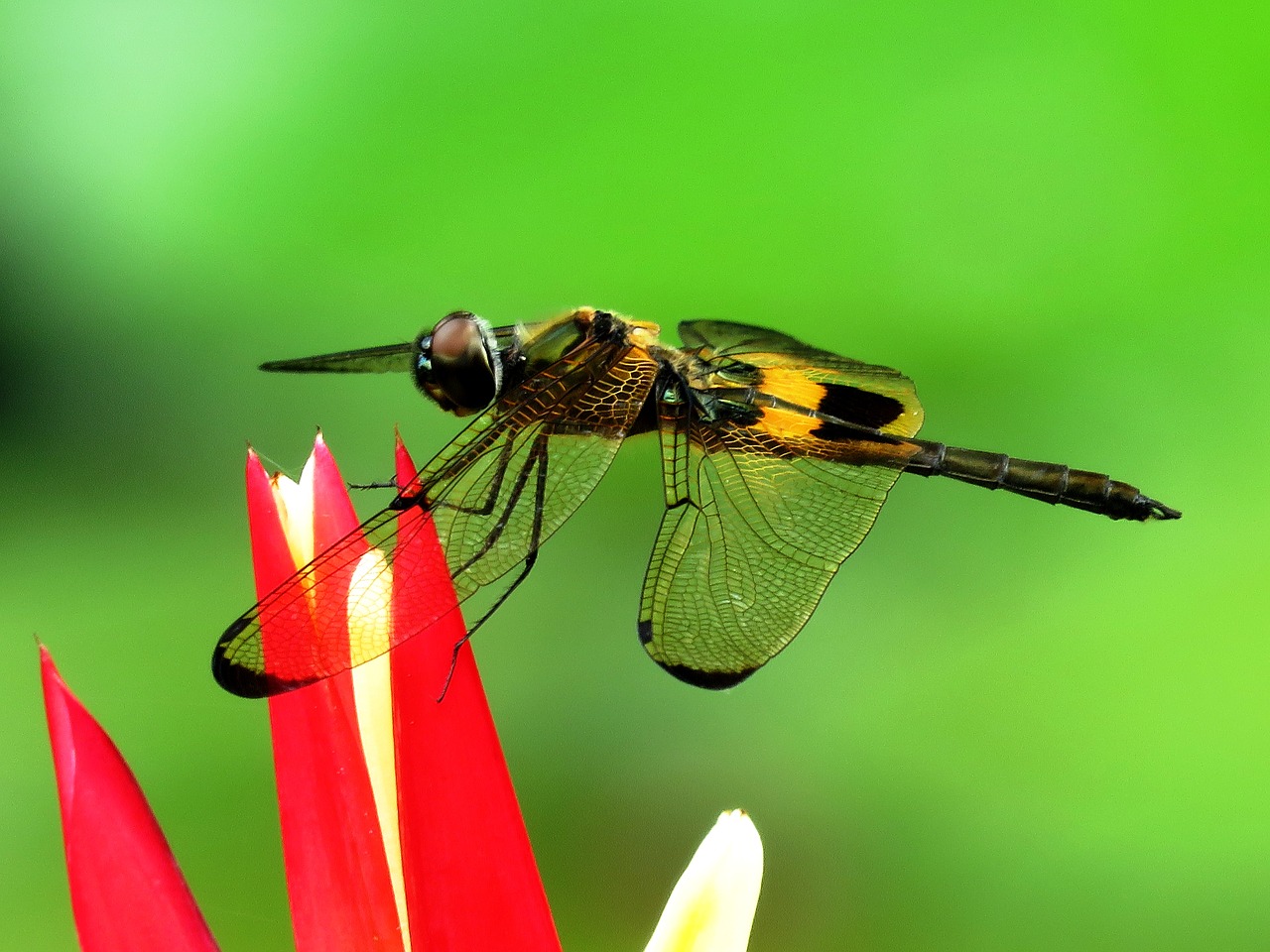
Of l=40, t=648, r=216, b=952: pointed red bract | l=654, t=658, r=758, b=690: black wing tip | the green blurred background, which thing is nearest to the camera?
l=40, t=648, r=216, b=952: pointed red bract

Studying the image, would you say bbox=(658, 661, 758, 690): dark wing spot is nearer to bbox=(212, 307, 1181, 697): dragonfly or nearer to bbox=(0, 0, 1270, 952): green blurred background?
bbox=(212, 307, 1181, 697): dragonfly

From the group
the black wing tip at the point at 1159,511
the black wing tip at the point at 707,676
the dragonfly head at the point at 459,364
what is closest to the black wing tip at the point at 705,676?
the black wing tip at the point at 707,676

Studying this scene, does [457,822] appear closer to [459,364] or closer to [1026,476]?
[459,364]

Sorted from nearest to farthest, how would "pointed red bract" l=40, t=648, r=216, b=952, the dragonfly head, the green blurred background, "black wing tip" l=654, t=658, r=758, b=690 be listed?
"pointed red bract" l=40, t=648, r=216, b=952 < "black wing tip" l=654, t=658, r=758, b=690 < the dragonfly head < the green blurred background

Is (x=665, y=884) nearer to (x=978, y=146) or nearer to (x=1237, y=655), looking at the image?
(x=1237, y=655)

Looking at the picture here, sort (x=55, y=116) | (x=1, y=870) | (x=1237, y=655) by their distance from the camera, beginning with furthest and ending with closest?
(x=55, y=116), (x=1, y=870), (x=1237, y=655)

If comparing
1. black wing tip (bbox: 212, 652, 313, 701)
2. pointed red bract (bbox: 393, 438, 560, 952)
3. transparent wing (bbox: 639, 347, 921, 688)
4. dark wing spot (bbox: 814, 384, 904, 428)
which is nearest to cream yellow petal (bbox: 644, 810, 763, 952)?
pointed red bract (bbox: 393, 438, 560, 952)

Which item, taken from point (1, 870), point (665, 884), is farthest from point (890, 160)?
point (1, 870)
